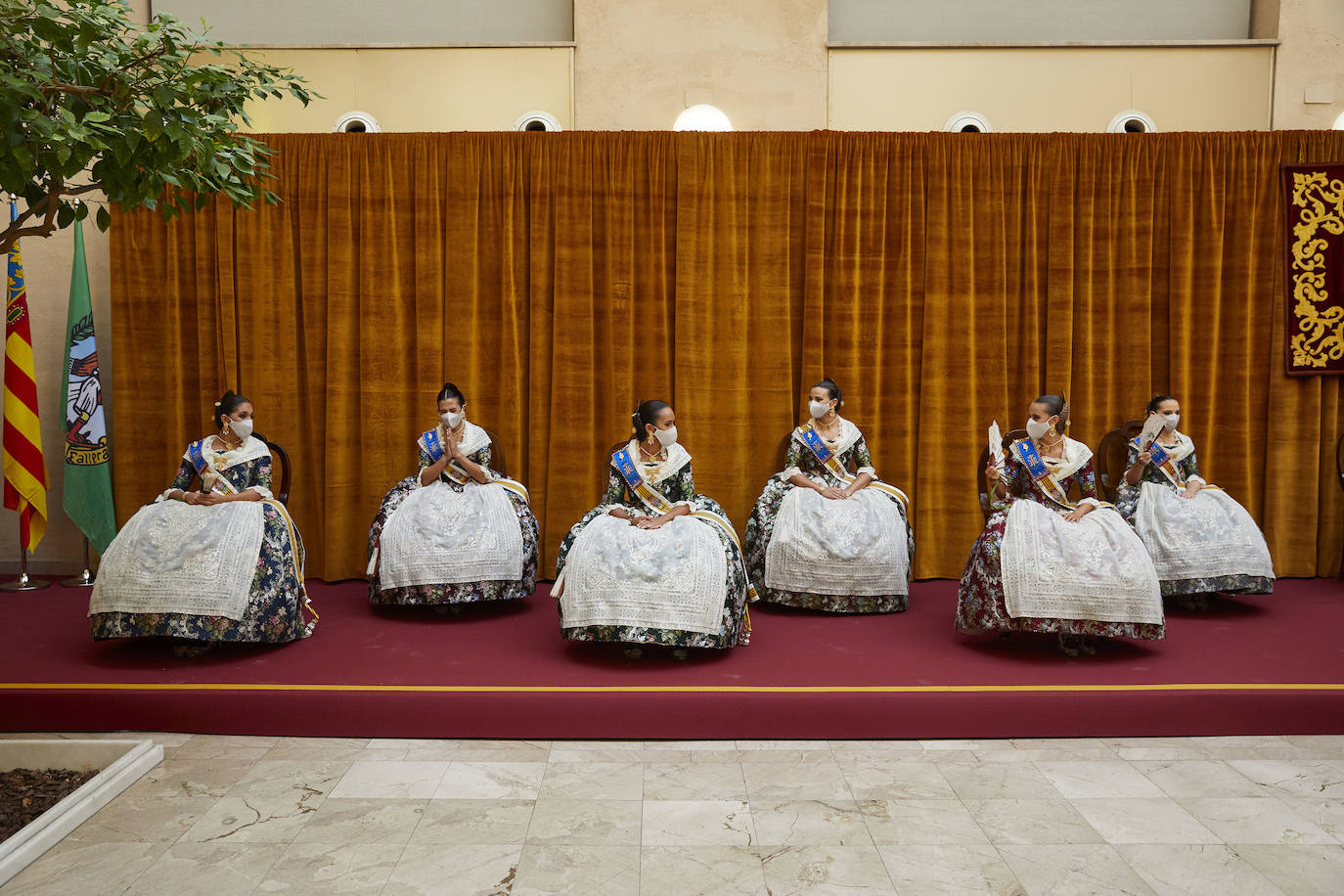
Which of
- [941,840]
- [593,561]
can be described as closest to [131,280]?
[593,561]

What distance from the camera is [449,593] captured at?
4484 millimetres

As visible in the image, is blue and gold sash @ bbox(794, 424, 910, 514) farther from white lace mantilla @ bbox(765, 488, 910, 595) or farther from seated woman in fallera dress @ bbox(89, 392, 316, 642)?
seated woman in fallera dress @ bbox(89, 392, 316, 642)

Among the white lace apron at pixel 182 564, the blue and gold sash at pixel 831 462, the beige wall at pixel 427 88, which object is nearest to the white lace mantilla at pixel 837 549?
the blue and gold sash at pixel 831 462

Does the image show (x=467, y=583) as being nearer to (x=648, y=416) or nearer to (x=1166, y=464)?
(x=648, y=416)

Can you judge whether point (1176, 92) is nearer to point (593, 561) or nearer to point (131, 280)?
point (593, 561)

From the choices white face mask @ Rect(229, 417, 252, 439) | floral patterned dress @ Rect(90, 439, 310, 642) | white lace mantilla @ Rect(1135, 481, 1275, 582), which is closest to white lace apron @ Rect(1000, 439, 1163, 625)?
white lace mantilla @ Rect(1135, 481, 1275, 582)

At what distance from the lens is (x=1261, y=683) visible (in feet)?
11.6

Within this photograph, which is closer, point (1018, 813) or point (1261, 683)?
point (1018, 813)

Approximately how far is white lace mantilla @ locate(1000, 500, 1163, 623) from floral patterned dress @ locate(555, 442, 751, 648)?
1.11 m

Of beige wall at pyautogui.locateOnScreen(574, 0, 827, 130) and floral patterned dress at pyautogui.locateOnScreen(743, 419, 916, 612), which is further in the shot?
beige wall at pyautogui.locateOnScreen(574, 0, 827, 130)

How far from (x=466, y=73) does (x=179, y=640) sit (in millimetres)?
3931

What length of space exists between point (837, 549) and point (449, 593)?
1.89 meters

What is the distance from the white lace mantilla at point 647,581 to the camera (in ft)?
12.3

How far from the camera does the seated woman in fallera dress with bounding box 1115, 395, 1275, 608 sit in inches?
177
